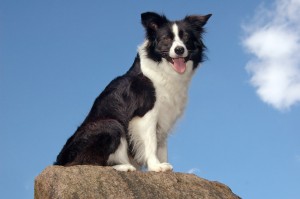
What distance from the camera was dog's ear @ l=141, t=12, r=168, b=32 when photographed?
332 inches

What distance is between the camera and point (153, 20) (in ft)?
27.8

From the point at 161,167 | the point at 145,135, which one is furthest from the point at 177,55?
the point at 161,167

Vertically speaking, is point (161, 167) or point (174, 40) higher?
point (174, 40)

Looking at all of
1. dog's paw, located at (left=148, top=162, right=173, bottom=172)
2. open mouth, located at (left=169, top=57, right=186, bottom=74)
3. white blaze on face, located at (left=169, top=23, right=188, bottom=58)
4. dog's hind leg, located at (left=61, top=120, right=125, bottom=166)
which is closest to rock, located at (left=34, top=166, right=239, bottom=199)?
dog's paw, located at (left=148, top=162, right=173, bottom=172)

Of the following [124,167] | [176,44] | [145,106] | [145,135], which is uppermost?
[176,44]

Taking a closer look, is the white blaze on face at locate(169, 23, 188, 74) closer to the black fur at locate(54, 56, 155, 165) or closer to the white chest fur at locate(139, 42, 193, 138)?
the white chest fur at locate(139, 42, 193, 138)

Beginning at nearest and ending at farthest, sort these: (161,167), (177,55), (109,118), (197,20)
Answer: (161,167) < (109,118) < (177,55) < (197,20)

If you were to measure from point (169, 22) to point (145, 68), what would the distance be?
940 mm

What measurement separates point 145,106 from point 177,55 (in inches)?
40.5

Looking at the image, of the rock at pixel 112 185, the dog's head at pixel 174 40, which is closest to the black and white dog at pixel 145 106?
→ the dog's head at pixel 174 40

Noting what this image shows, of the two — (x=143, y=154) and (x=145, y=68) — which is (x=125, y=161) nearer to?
(x=143, y=154)

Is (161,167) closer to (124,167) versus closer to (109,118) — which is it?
(124,167)

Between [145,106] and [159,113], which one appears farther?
[159,113]

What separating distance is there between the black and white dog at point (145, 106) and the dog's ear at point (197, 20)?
0.03 metres
